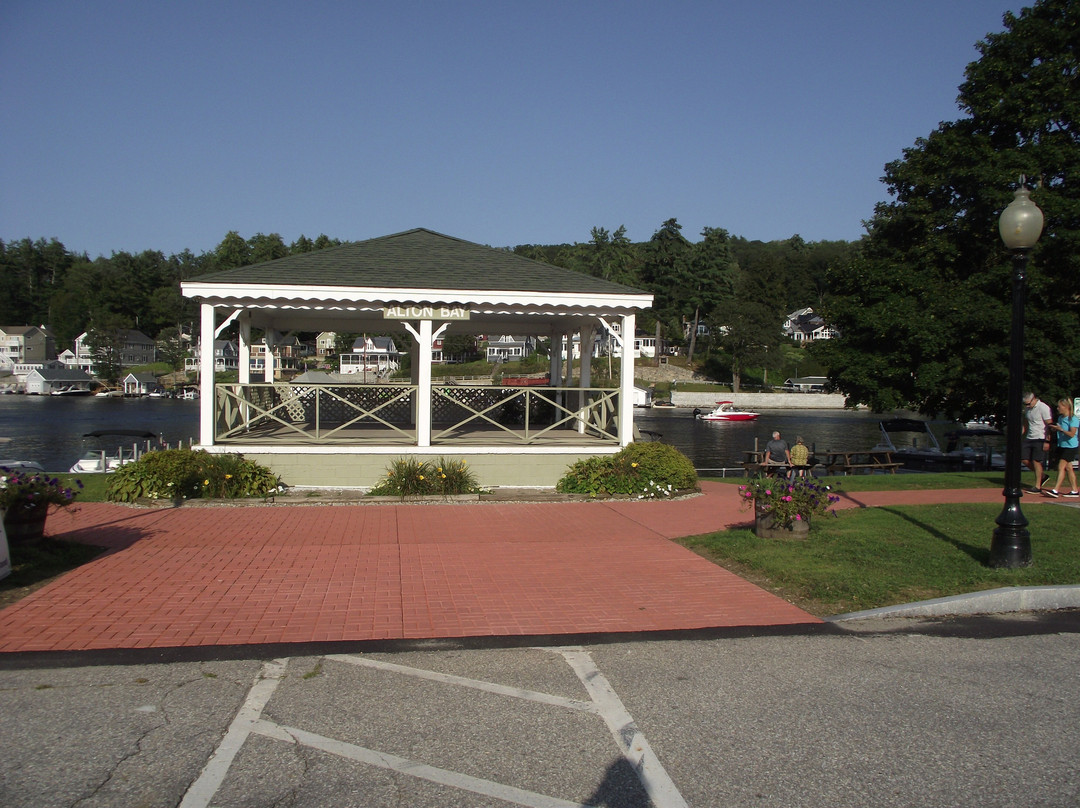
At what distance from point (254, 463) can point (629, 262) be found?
95.2m

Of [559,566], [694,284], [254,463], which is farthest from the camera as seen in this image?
[694,284]

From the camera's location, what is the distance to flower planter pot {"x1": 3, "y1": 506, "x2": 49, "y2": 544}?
8562 millimetres

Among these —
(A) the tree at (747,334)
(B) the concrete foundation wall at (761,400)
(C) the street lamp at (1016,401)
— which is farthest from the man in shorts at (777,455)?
(A) the tree at (747,334)

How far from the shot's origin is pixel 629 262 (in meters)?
105

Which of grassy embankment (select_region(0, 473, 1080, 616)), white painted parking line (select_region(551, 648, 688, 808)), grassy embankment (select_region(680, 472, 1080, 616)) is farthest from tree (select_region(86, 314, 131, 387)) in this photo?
white painted parking line (select_region(551, 648, 688, 808))

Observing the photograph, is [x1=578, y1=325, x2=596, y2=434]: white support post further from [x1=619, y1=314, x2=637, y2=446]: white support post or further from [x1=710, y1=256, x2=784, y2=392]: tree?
[x1=710, y1=256, x2=784, y2=392]: tree

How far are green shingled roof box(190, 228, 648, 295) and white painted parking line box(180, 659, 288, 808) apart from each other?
876cm

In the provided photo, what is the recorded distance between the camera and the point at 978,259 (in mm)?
22438

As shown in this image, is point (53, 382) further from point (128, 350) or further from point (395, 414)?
point (395, 414)

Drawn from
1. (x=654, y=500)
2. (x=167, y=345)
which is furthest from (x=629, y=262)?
(x=654, y=500)

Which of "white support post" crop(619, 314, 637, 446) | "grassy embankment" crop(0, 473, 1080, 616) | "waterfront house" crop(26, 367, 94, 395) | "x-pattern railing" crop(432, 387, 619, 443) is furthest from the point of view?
"waterfront house" crop(26, 367, 94, 395)

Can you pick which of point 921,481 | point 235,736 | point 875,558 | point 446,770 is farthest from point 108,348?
point 446,770

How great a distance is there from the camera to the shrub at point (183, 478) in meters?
12.2

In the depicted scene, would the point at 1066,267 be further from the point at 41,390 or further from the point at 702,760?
the point at 41,390
